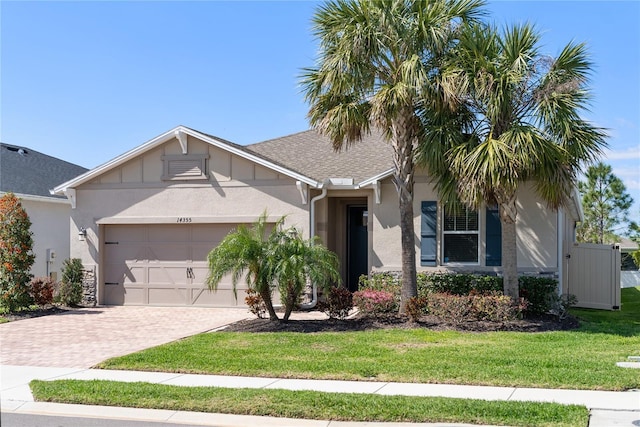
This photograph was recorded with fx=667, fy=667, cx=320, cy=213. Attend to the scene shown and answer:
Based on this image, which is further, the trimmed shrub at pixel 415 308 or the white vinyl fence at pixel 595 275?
the white vinyl fence at pixel 595 275

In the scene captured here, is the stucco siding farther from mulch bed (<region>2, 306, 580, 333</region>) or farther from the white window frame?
mulch bed (<region>2, 306, 580, 333</region>)

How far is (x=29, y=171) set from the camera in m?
23.9

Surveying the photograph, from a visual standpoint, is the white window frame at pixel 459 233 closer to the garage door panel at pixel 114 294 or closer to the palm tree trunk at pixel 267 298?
the palm tree trunk at pixel 267 298

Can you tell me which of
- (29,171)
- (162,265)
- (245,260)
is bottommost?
(162,265)

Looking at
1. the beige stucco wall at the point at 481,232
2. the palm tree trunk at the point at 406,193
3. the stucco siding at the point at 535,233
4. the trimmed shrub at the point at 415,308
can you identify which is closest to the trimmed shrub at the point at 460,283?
the beige stucco wall at the point at 481,232

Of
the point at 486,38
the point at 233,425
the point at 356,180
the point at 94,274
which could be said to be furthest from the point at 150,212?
the point at 233,425

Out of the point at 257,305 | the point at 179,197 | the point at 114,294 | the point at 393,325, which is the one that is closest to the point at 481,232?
the point at 393,325

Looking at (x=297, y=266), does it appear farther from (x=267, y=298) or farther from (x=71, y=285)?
(x=71, y=285)

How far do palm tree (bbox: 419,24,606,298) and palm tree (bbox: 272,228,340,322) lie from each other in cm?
310

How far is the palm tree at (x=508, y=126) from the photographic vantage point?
1316 cm

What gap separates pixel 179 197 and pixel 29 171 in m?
9.03

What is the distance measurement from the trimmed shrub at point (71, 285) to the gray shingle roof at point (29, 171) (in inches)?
191

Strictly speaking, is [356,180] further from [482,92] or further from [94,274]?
[94,274]

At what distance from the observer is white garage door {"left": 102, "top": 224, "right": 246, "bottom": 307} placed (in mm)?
17766
